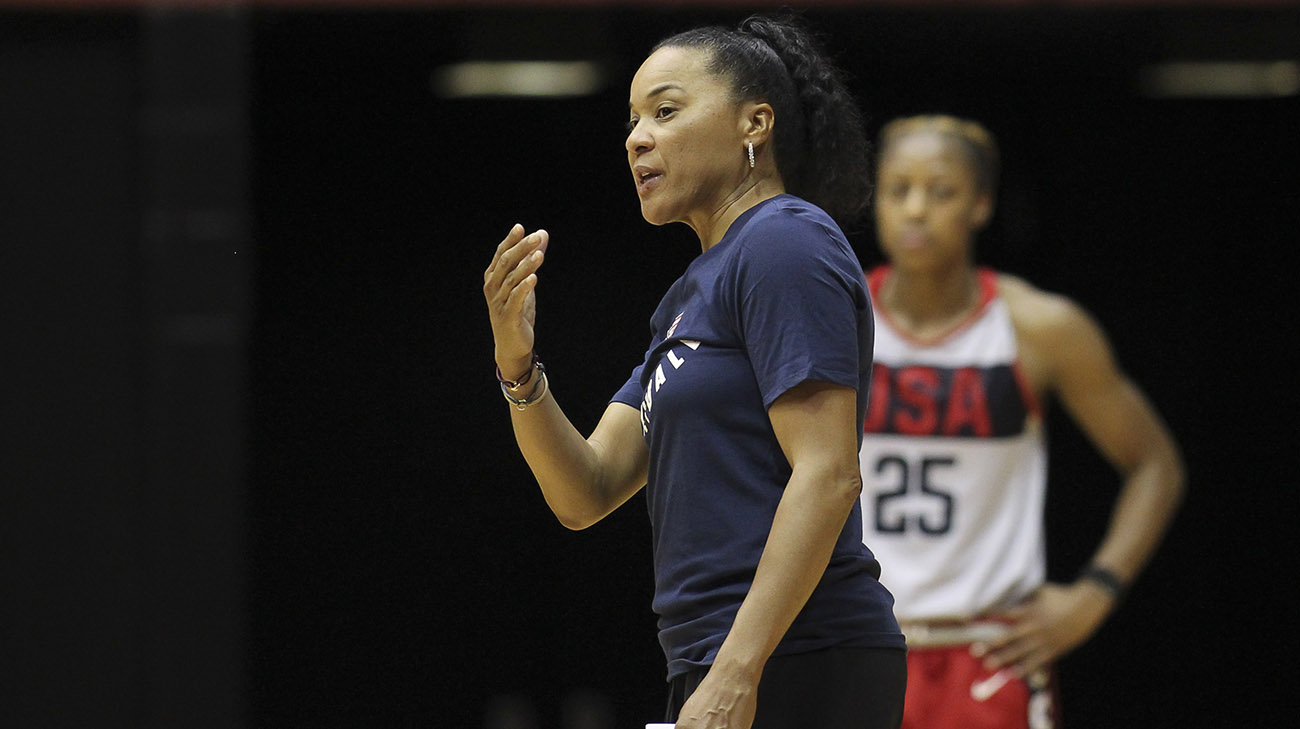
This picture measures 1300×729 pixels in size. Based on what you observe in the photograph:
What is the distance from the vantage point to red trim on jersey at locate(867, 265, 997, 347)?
11.1 ft

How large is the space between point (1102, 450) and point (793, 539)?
8.09ft

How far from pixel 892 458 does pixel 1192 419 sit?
3.54ft

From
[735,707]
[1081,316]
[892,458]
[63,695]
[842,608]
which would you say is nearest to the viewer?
[735,707]

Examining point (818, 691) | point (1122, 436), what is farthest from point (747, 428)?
point (1122, 436)

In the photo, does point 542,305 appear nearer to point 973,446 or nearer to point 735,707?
point 973,446

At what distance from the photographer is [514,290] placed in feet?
5.65

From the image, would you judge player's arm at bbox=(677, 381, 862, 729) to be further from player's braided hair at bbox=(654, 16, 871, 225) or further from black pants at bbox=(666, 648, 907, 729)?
player's braided hair at bbox=(654, 16, 871, 225)

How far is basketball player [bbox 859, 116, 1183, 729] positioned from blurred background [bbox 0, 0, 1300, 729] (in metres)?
0.34

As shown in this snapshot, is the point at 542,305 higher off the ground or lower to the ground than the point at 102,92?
lower

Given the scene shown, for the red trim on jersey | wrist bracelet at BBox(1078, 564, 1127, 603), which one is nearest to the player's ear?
the red trim on jersey

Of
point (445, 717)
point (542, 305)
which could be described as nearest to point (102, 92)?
point (542, 305)

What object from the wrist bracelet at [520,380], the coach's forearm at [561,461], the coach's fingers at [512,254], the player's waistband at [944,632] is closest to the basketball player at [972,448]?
the player's waistband at [944,632]

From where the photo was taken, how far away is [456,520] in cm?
385

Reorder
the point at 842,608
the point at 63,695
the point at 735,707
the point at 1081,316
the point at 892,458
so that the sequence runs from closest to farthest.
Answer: the point at 735,707 → the point at 842,608 → the point at 892,458 → the point at 1081,316 → the point at 63,695
